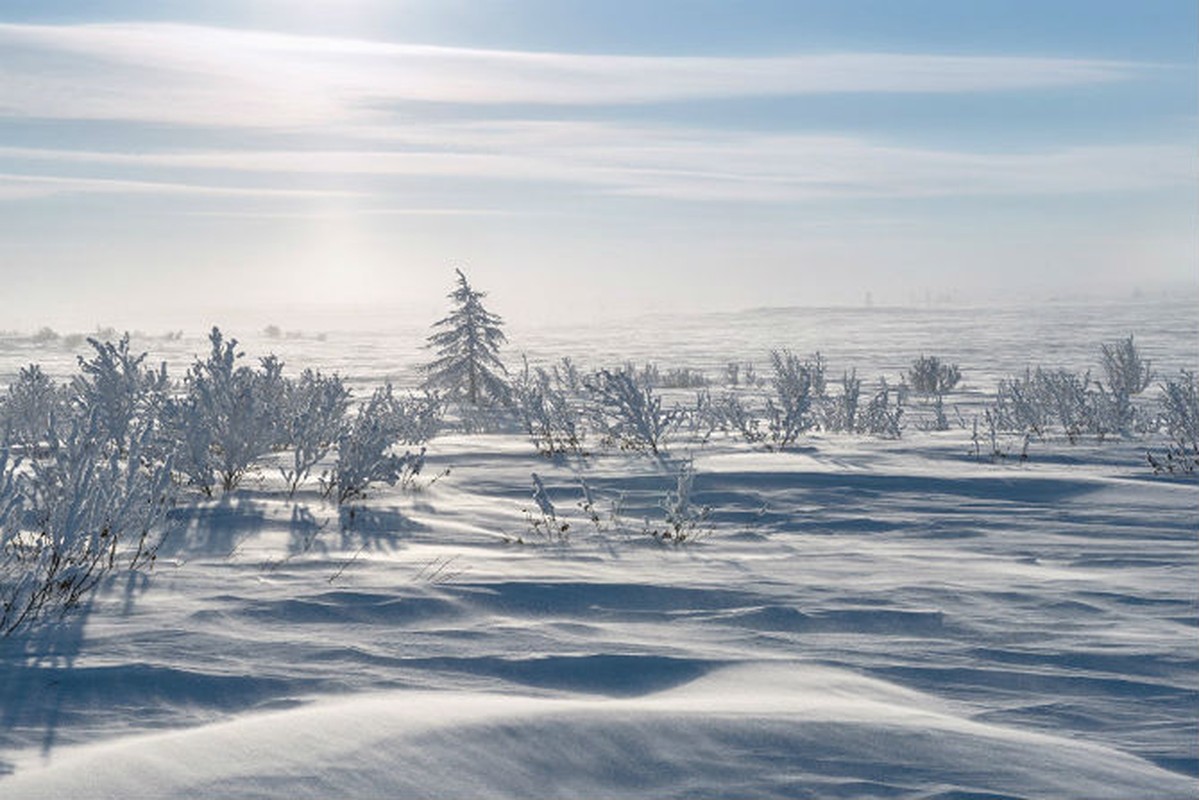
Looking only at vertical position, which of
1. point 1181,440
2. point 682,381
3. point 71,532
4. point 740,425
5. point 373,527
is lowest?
point 373,527

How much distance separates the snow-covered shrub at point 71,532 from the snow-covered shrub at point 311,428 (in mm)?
1582

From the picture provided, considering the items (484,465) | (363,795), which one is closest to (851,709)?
(363,795)

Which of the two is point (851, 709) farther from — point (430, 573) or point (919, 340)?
point (919, 340)

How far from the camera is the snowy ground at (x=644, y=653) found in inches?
111

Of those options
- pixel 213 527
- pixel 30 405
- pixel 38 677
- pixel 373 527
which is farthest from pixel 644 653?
pixel 30 405

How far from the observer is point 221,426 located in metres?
7.70

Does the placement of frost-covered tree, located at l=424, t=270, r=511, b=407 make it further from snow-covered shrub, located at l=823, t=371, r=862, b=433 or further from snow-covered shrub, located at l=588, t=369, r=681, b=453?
snow-covered shrub, located at l=588, t=369, r=681, b=453

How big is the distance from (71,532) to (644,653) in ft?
7.43

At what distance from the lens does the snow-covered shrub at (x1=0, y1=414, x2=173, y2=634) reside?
4336 millimetres

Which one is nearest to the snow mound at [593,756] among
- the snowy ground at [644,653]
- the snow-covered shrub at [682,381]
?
the snowy ground at [644,653]

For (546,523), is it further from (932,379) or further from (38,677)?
(932,379)

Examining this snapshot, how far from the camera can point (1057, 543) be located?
5805 millimetres

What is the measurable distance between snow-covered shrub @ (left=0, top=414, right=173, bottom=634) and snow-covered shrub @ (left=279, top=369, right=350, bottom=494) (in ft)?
5.19

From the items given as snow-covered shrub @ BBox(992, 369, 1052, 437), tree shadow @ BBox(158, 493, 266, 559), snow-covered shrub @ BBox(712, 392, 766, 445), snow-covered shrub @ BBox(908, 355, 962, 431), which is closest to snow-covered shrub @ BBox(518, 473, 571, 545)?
tree shadow @ BBox(158, 493, 266, 559)
